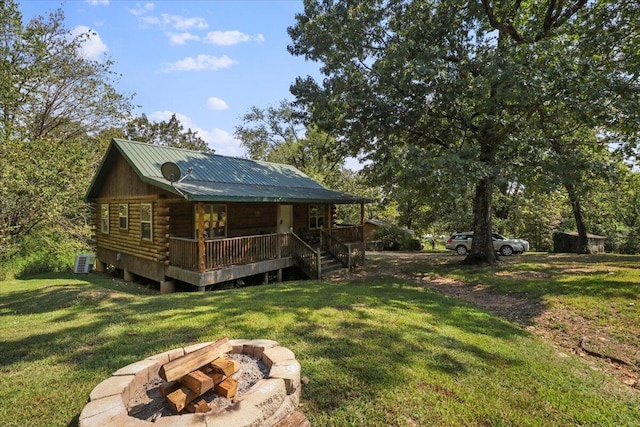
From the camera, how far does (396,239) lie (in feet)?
84.8

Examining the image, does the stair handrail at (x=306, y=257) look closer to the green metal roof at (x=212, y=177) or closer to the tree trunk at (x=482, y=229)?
the green metal roof at (x=212, y=177)

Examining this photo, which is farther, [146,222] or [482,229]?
[482,229]

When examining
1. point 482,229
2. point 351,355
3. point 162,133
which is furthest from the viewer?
point 162,133

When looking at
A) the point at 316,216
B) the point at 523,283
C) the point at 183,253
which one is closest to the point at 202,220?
the point at 183,253

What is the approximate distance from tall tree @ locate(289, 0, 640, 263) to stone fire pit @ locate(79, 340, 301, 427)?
26.3ft

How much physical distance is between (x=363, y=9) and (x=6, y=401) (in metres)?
14.1

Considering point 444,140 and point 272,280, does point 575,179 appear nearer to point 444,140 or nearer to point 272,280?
point 444,140

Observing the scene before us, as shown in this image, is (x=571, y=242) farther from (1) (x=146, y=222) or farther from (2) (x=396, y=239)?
(1) (x=146, y=222)

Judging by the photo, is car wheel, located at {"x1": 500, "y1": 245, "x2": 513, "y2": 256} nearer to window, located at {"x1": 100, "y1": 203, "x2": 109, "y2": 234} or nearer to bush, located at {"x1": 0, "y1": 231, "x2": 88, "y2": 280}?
window, located at {"x1": 100, "y1": 203, "x2": 109, "y2": 234}

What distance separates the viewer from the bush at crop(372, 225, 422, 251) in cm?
2545

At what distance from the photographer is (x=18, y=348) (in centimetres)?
480

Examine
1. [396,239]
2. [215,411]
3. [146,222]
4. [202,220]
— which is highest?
[202,220]

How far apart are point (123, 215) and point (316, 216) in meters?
8.53

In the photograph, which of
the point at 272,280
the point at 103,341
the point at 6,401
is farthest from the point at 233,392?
the point at 272,280
